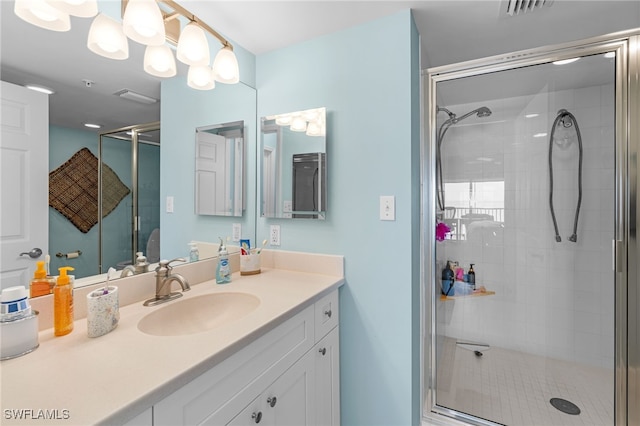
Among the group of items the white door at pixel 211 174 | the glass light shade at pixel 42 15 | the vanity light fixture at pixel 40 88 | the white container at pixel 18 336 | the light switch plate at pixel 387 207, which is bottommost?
the white container at pixel 18 336

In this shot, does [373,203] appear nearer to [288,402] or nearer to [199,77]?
[288,402]

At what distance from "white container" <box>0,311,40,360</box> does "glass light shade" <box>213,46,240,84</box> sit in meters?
1.20

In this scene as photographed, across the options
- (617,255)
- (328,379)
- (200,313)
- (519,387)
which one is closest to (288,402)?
(328,379)

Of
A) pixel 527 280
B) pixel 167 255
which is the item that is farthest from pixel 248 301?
pixel 527 280

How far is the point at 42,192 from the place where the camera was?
0.92m

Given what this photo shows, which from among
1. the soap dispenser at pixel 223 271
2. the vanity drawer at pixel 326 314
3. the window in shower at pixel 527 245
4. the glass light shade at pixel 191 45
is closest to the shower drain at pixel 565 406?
the window in shower at pixel 527 245

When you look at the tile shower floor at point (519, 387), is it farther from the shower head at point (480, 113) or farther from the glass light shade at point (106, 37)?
the glass light shade at point (106, 37)

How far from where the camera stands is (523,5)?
139cm

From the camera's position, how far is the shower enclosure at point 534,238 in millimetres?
1349

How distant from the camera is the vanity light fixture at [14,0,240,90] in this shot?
2.97 feet

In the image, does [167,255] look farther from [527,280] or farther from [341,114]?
[527,280]

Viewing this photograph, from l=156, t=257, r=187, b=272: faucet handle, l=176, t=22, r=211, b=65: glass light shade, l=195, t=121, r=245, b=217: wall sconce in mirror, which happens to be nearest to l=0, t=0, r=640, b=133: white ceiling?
l=176, t=22, r=211, b=65: glass light shade

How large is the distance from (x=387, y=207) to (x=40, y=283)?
4.47ft
